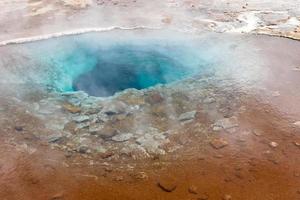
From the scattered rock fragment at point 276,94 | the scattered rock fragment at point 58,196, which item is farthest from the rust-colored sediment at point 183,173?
the scattered rock fragment at point 276,94

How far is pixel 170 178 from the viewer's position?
6.34m

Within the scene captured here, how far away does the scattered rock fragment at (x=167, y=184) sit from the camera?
6.10 m

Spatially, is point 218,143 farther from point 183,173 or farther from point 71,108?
point 71,108

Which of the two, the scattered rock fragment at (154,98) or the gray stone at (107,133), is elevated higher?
the gray stone at (107,133)

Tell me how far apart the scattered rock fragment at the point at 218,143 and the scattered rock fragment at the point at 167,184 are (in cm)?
127

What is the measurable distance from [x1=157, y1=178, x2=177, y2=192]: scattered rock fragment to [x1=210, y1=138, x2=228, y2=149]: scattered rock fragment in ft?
4.18

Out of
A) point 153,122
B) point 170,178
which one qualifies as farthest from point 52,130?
point 170,178

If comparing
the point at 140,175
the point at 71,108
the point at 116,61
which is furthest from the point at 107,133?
the point at 116,61

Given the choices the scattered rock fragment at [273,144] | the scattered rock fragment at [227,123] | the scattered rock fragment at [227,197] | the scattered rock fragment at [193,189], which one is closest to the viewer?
the scattered rock fragment at [227,197]

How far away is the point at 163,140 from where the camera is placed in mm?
7363

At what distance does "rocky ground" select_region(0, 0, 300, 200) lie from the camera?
620 cm

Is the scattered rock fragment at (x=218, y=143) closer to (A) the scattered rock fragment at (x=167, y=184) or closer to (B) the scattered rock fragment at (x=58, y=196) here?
(A) the scattered rock fragment at (x=167, y=184)

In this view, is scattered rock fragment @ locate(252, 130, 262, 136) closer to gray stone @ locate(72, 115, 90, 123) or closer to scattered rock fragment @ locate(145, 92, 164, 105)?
scattered rock fragment @ locate(145, 92, 164, 105)

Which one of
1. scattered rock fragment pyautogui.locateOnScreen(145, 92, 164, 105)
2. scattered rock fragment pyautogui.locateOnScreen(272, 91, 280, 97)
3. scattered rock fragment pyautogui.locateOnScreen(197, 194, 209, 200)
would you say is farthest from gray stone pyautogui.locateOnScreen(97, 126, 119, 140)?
scattered rock fragment pyautogui.locateOnScreen(272, 91, 280, 97)
